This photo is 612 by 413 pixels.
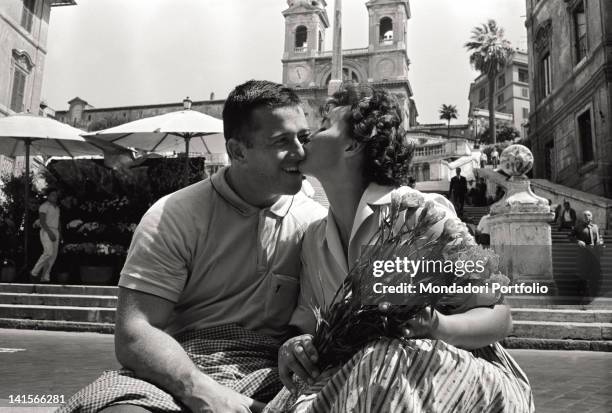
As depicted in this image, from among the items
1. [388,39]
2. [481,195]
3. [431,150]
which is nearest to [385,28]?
[388,39]

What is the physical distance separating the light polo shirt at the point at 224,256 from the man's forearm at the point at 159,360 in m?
0.18

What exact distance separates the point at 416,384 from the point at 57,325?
26.3 ft

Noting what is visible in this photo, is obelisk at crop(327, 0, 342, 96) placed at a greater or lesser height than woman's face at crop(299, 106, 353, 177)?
greater

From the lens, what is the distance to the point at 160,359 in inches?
74.0

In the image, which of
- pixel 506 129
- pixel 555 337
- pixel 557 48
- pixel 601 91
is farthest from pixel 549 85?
pixel 506 129

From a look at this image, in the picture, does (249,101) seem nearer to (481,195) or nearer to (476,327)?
(476,327)

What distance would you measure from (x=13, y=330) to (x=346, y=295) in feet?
26.5

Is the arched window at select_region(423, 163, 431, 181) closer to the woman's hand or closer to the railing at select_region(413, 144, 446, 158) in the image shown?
the railing at select_region(413, 144, 446, 158)

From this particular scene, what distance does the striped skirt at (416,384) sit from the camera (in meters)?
1.38

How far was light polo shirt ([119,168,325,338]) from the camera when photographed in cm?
211

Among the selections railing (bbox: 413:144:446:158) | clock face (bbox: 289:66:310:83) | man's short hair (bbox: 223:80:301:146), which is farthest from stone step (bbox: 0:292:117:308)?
clock face (bbox: 289:66:310:83)

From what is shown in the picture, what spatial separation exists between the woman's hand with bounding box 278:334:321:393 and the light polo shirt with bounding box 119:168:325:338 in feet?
1.78

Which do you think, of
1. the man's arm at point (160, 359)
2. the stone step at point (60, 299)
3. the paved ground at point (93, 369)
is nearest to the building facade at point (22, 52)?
the stone step at point (60, 299)

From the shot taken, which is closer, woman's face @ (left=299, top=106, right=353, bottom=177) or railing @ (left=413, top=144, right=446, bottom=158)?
woman's face @ (left=299, top=106, right=353, bottom=177)
